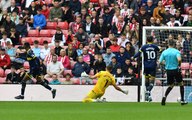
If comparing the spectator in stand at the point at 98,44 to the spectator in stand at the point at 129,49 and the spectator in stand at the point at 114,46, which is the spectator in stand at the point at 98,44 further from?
the spectator in stand at the point at 129,49

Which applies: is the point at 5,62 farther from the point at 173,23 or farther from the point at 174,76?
the point at 174,76

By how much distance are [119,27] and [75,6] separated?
2.51 meters

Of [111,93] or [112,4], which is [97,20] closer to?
[112,4]

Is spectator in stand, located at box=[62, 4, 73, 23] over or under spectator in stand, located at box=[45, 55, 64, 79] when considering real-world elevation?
over

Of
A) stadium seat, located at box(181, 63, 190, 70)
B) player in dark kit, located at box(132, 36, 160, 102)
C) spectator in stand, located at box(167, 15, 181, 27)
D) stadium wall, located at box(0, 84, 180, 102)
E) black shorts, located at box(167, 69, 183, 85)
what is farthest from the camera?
spectator in stand, located at box(167, 15, 181, 27)

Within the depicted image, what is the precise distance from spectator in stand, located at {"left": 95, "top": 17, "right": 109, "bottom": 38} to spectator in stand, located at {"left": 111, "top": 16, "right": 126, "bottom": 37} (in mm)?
285

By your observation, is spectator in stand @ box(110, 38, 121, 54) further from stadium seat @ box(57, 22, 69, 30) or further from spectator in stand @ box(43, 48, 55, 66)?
stadium seat @ box(57, 22, 69, 30)

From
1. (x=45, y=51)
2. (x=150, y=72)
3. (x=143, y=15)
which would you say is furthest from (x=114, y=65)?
(x=143, y=15)

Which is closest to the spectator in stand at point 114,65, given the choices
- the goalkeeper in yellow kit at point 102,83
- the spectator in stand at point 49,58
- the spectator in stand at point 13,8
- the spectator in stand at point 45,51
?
the spectator in stand at point 49,58

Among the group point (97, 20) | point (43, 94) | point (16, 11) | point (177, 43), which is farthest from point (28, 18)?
point (177, 43)

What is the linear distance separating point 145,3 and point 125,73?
4.75m

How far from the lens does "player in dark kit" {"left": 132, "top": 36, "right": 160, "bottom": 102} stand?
24.7 meters

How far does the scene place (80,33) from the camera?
1156 inches

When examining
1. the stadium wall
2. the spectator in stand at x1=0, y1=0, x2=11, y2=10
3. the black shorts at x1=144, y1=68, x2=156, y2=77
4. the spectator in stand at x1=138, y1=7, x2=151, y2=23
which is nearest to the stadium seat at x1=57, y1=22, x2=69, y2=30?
the spectator in stand at x1=0, y1=0, x2=11, y2=10
